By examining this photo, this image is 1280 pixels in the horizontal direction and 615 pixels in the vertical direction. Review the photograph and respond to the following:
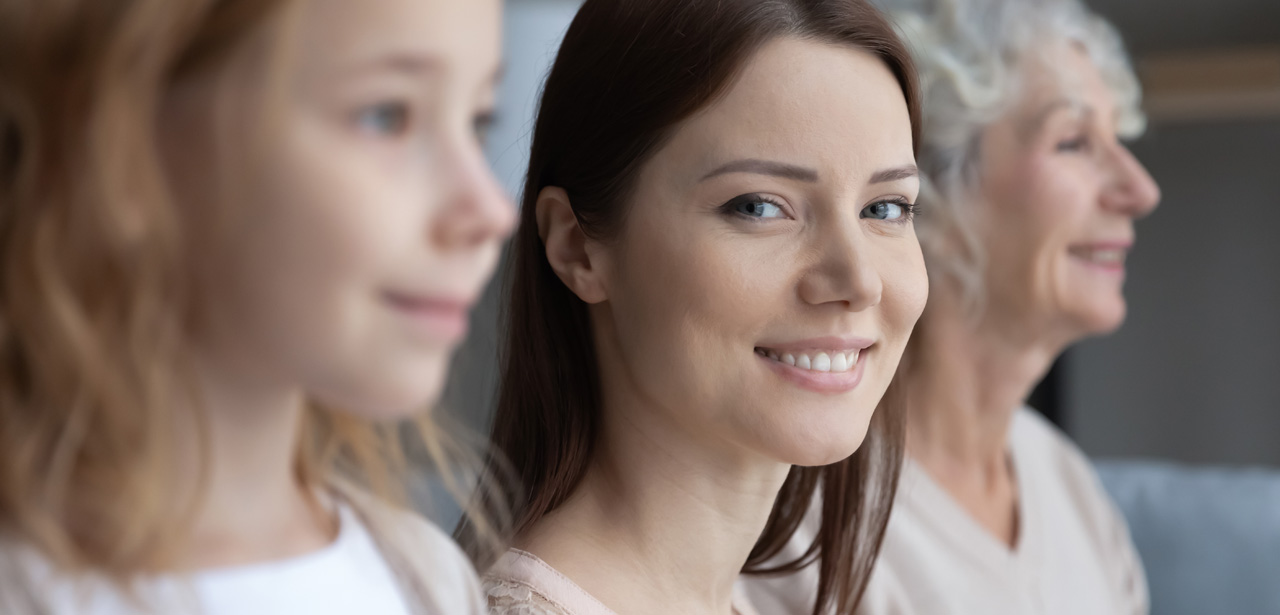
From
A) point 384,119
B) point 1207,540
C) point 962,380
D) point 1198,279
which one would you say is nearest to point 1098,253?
point 962,380

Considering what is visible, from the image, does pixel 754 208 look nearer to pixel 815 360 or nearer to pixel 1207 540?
pixel 815 360

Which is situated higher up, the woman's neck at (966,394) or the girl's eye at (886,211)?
the girl's eye at (886,211)

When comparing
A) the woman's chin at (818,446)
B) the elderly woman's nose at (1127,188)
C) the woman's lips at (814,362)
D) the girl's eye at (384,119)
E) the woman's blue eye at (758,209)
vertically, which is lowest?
the woman's chin at (818,446)

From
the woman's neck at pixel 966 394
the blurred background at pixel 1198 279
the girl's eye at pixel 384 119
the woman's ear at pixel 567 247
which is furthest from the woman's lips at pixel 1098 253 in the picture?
the blurred background at pixel 1198 279

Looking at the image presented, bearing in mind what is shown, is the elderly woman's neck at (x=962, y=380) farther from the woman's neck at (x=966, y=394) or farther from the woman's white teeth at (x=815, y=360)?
the woman's white teeth at (x=815, y=360)

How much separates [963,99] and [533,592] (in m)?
1.01

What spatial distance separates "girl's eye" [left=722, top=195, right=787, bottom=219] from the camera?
94cm

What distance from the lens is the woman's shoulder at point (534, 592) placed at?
0.95 meters

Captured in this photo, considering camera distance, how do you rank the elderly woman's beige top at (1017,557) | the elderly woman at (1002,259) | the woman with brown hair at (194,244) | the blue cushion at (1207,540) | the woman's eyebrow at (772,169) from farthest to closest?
the blue cushion at (1207,540)
the elderly woman at (1002,259)
the elderly woman's beige top at (1017,557)
the woman's eyebrow at (772,169)
the woman with brown hair at (194,244)

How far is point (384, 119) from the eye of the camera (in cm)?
58

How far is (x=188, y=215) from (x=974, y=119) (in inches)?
50.8

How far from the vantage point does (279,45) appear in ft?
1.80

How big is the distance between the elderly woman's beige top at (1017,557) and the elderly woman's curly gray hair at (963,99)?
31 centimetres

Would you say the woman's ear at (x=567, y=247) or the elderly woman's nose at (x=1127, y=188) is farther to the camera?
the elderly woman's nose at (x=1127, y=188)
